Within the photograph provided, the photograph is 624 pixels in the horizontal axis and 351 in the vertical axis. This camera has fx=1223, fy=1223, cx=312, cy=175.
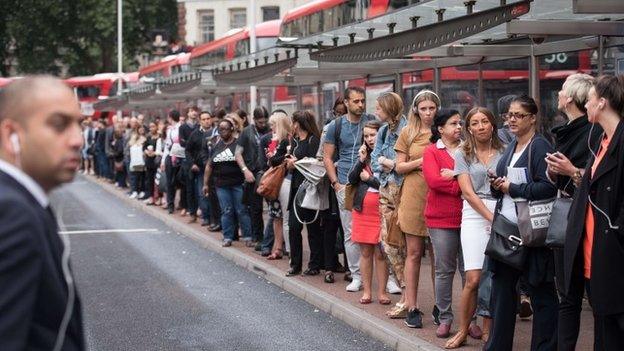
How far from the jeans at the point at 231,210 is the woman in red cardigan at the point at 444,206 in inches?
301

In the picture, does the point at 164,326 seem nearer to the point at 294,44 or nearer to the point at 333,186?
the point at 333,186

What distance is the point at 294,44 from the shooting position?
15.4 metres

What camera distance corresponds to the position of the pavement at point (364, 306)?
870 centimetres

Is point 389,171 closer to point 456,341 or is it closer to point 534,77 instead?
point 456,341

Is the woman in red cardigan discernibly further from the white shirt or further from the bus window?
the bus window

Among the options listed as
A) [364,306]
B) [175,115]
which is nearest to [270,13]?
[175,115]

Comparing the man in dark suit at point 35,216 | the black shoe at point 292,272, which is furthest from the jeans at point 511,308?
the black shoe at point 292,272

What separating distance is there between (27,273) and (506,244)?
4.94 metres

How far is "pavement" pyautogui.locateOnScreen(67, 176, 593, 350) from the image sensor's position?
870cm

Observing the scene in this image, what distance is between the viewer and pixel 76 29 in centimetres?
6594

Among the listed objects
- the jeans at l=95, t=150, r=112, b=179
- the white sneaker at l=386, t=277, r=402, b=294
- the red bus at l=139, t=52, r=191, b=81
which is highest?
the red bus at l=139, t=52, r=191, b=81

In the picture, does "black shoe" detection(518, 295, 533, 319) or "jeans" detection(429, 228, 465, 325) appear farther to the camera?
"black shoe" detection(518, 295, 533, 319)

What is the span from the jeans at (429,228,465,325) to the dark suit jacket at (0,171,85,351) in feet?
19.3

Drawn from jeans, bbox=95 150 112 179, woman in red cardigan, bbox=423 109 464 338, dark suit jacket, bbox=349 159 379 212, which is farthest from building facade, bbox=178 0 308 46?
woman in red cardigan, bbox=423 109 464 338
